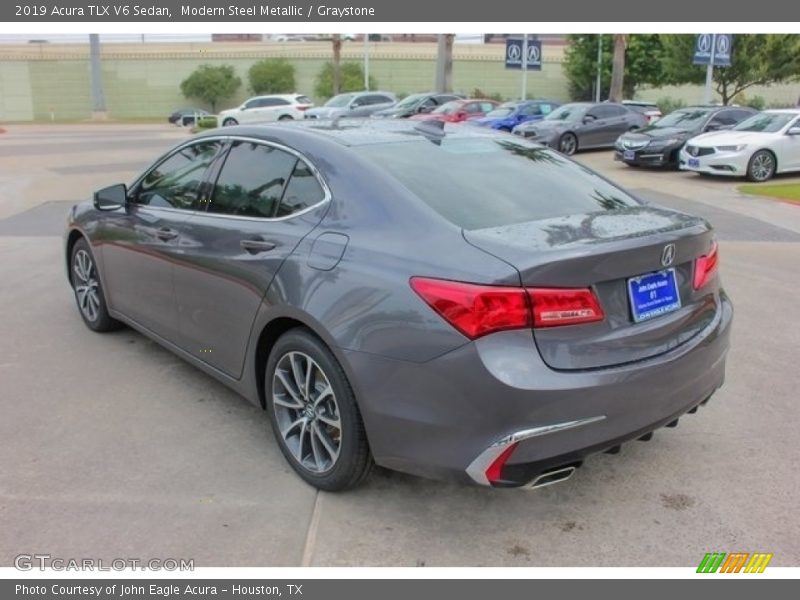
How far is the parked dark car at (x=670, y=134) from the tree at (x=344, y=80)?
50888mm

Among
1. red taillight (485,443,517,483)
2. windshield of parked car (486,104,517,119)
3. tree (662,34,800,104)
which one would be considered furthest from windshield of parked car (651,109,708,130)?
tree (662,34,800,104)

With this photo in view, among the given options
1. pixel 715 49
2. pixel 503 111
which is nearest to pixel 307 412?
pixel 503 111

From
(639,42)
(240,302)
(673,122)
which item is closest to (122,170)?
(673,122)

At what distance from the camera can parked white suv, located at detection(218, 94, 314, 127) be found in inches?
1391

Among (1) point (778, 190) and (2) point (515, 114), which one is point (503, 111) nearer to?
(2) point (515, 114)

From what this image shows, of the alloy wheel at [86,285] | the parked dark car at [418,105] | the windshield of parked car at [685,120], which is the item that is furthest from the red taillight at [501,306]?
the parked dark car at [418,105]

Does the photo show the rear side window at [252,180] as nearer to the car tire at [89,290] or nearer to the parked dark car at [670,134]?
the car tire at [89,290]

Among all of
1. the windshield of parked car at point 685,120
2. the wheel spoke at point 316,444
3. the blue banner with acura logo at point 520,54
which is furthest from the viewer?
the blue banner with acura logo at point 520,54

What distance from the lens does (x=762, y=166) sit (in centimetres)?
1534

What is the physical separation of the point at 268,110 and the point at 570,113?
18.7m

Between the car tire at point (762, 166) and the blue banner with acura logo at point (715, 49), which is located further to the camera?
the blue banner with acura logo at point (715, 49)

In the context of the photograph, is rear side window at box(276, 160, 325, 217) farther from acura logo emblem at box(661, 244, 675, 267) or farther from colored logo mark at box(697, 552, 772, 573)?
colored logo mark at box(697, 552, 772, 573)

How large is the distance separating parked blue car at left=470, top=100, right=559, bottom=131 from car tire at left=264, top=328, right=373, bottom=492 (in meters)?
21.1

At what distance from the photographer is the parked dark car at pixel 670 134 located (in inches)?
675
